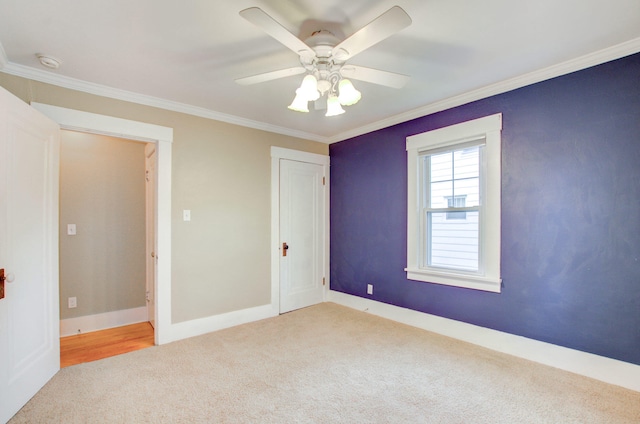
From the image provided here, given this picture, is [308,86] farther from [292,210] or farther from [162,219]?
[292,210]

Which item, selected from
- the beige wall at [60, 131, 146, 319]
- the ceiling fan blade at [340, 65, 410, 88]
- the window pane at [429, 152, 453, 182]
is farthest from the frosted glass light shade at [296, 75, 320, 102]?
the beige wall at [60, 131, 146, 319]

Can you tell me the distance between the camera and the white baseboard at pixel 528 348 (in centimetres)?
220

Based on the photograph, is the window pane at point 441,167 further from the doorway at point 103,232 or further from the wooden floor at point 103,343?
the wooden floor at point 103,343

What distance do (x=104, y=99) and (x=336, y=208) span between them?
121 inches

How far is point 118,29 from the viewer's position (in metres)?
1.92

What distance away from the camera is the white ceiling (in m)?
1.74

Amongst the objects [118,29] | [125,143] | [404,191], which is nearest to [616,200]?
[404,191]

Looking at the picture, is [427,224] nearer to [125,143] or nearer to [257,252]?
[257,252]

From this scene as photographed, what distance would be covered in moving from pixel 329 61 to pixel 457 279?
248 cm

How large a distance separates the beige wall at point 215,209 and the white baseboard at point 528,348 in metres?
1.82

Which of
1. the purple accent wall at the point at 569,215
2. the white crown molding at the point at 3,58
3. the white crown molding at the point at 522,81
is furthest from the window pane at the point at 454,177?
the white crown molding at the point at 3,58

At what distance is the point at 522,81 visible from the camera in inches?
104

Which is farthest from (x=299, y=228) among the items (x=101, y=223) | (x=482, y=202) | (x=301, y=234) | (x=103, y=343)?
(x=103, y=343)

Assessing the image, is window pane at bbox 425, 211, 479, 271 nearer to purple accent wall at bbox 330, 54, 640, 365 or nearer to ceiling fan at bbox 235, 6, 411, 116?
purple accent wall at bbox 330, 54, 640, 365
